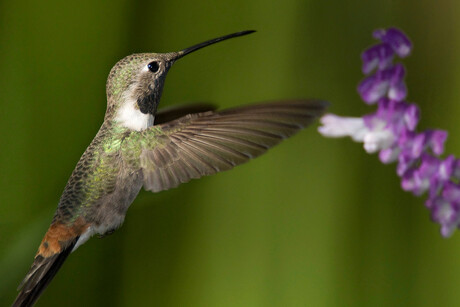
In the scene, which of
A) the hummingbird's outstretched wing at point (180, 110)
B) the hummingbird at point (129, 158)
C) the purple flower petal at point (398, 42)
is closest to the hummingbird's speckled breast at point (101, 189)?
the hummingbird at point (129, 158)

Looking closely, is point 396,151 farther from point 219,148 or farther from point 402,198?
point 402,198

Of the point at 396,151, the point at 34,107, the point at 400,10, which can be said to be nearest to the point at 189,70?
the point at 34,107

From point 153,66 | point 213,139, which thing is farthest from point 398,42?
point 153,66

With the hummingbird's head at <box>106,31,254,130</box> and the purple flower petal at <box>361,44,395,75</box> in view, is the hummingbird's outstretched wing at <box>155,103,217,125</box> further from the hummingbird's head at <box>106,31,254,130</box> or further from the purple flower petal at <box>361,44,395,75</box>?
the purple flower petal at <box>361,44,395,75</box>

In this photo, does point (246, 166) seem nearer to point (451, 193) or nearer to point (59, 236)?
point (59, 236)

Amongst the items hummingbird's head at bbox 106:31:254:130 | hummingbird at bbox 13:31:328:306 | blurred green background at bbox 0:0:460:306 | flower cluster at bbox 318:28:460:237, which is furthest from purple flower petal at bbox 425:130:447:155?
blurred green background at bbox 0:0:460:306
